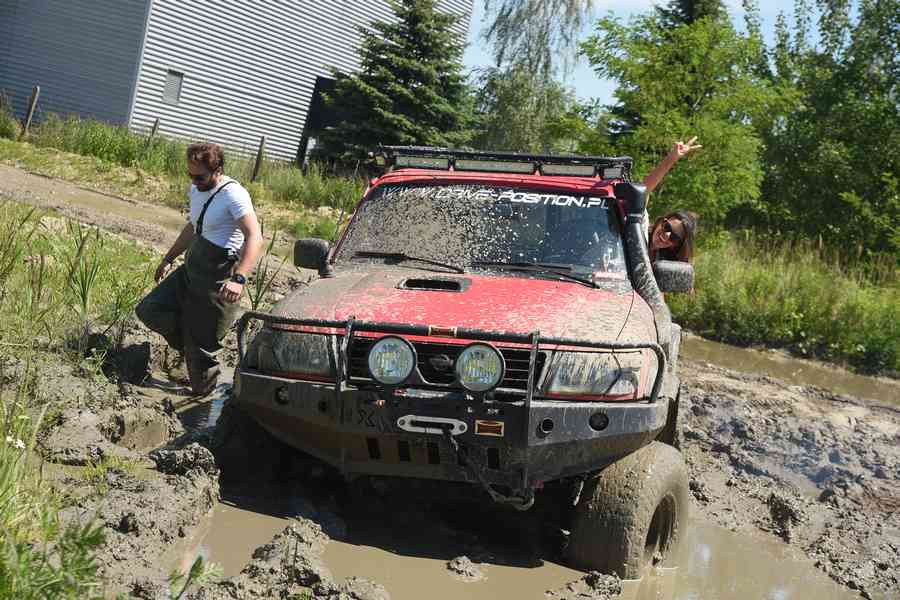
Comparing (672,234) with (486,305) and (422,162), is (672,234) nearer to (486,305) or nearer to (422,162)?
(422,162)

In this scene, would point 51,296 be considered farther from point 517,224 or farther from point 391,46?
point 391,46

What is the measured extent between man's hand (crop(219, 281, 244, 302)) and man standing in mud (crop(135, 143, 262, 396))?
0.27 metres

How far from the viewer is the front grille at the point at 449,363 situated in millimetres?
4484

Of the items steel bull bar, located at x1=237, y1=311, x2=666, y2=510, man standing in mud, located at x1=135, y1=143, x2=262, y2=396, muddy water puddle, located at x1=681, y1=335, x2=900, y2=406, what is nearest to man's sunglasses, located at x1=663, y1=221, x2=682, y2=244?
steel bull bar, located at x1=237, y1=311, x2=666, y2=510

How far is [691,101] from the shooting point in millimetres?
15406

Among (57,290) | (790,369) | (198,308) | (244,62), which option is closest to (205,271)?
(198,308)

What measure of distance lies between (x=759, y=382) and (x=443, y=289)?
25.0 ft

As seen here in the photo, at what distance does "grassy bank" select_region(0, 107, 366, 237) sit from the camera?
20.3 meters

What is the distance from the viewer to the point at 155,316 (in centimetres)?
676

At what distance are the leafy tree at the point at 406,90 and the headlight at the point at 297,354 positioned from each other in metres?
21.0

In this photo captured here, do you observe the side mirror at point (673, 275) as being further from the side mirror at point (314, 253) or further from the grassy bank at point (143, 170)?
the grassy bank at point (143, 170)

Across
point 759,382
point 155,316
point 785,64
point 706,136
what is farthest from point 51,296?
point 785,64

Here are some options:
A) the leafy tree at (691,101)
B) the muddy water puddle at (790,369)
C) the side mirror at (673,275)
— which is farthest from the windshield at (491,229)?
the leafy tree at (691,101)

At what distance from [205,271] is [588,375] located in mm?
3104
